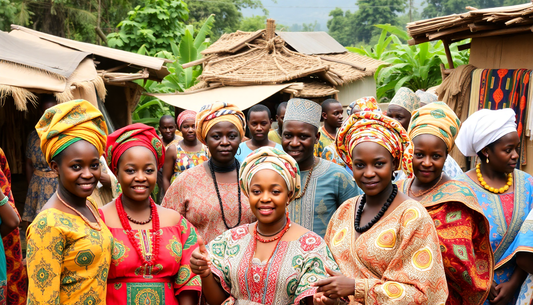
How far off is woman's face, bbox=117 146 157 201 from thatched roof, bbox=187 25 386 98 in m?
6.78

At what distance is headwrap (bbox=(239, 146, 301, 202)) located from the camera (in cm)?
286

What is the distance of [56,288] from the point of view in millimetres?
2686

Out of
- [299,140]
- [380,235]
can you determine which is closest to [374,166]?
[380,235]

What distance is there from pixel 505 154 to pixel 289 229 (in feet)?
5.63

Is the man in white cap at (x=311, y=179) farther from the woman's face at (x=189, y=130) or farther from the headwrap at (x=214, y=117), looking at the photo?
the woman's face at (x=189, y=130)

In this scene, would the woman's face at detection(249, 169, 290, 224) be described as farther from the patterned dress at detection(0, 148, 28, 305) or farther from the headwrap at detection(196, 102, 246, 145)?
the patterned dress at detection(0, 148, 28, 305)

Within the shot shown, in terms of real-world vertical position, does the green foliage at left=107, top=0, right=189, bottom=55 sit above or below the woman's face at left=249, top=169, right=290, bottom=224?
above

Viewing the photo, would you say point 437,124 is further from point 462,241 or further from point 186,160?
point 186,160

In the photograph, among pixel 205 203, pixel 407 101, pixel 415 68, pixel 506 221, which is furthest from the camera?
pixel 415 68

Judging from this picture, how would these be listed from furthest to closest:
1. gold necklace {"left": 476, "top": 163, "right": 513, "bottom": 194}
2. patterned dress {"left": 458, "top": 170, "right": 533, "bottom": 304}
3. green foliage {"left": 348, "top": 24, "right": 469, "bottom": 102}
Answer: green foliage {"left": 348, "top": 24, "right": 469, "bottom": 102} < gold necklace {"left": 476, "top": 163, "right": 513, "bottom": 194} < patterned dress {"left": 458, "top": 170, "right": 533, "bottom": 304}

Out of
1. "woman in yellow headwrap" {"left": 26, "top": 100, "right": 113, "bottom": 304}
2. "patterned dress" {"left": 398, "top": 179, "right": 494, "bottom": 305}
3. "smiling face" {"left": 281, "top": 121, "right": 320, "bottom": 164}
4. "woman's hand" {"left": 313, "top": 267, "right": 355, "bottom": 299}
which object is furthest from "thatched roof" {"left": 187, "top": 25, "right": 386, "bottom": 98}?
"woman's hand" {"left": 313, "top": 267, "right": 355, "bottom": 299}

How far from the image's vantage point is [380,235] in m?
2.72

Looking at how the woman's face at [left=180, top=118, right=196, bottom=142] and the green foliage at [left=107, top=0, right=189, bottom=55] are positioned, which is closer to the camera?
the woman's face at [left=180, top=118, right=196, bottom=142]

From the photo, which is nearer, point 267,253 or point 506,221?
point 267,253
